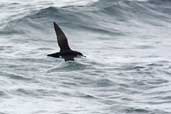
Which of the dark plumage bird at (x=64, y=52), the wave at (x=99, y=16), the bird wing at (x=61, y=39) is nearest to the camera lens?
the dark plumage bird at (x=64, y=52)

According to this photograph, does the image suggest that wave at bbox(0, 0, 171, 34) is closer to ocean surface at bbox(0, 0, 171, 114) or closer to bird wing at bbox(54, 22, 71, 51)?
ocean surface at bbox(0, 0, 171, 114)

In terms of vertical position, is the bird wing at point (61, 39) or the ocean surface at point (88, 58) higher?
the bird wing at point (61, 39)

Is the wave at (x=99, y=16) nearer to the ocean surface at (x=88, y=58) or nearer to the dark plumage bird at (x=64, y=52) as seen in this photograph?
the ocean surface at (x=88, y=58)

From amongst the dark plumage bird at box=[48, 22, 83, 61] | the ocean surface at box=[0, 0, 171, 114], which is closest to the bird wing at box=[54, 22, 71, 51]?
the dark plumage bird at box=[48, 22, 83, 61]

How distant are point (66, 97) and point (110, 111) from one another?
1415mm

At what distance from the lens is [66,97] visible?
1620cm

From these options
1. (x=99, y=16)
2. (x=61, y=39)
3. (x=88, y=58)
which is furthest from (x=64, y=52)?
(x=99, y=16)

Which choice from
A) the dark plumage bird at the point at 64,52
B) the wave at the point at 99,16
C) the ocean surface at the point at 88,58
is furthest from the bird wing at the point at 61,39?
the wave at the point at 99,16

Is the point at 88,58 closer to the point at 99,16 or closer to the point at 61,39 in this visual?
the point at 61,39

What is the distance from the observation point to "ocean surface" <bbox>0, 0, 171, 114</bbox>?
1581 cm

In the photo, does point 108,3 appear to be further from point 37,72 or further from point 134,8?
point 37,72

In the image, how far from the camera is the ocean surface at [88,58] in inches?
623

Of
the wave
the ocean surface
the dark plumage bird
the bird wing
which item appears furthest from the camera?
the wave

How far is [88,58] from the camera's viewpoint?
782 inches
